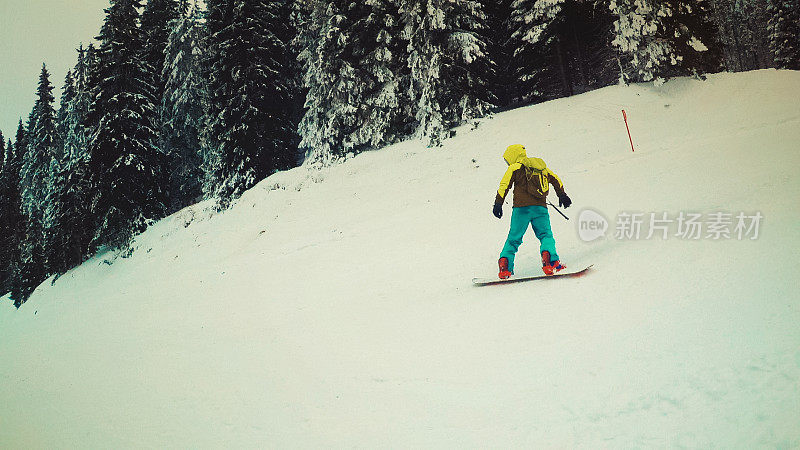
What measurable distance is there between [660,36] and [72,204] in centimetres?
3078

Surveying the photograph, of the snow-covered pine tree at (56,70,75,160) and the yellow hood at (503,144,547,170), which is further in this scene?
the snow-covered pine tree at (56,70,75,160)

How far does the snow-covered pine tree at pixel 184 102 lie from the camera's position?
2308cm

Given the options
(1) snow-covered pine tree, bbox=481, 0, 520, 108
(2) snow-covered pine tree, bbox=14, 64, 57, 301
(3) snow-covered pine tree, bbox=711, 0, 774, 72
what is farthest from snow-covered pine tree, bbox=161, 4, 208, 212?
(3) snow-covered pine tree, bbox=711, 0, 774, 72

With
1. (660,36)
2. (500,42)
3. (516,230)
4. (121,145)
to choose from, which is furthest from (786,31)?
(121,145)

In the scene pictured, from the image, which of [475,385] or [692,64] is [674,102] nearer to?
[692,64]

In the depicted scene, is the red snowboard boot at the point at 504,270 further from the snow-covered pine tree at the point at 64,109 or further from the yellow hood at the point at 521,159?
the snow-covered pine tree at the point at 64,109

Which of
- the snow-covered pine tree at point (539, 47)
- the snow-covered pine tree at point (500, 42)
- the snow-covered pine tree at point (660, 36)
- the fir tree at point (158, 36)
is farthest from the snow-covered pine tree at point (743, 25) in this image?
the fir tree at point (158, 36)

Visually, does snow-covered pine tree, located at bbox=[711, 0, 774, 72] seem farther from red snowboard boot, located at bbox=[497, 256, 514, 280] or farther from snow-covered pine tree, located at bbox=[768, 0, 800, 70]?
red snowboard boot, located at bbox=[497, 256, 514, 280]

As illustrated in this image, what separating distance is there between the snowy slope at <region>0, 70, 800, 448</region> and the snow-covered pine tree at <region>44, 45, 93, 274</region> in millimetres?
13520

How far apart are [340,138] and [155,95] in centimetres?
1656

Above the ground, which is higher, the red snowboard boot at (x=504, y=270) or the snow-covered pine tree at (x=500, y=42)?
the snow-covered pine tree at (x=500, y=42)

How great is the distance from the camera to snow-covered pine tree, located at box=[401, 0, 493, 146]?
16.7 meters

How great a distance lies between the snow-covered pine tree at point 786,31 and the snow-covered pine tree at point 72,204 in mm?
51999

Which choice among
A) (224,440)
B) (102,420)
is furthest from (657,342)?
(102,420)
